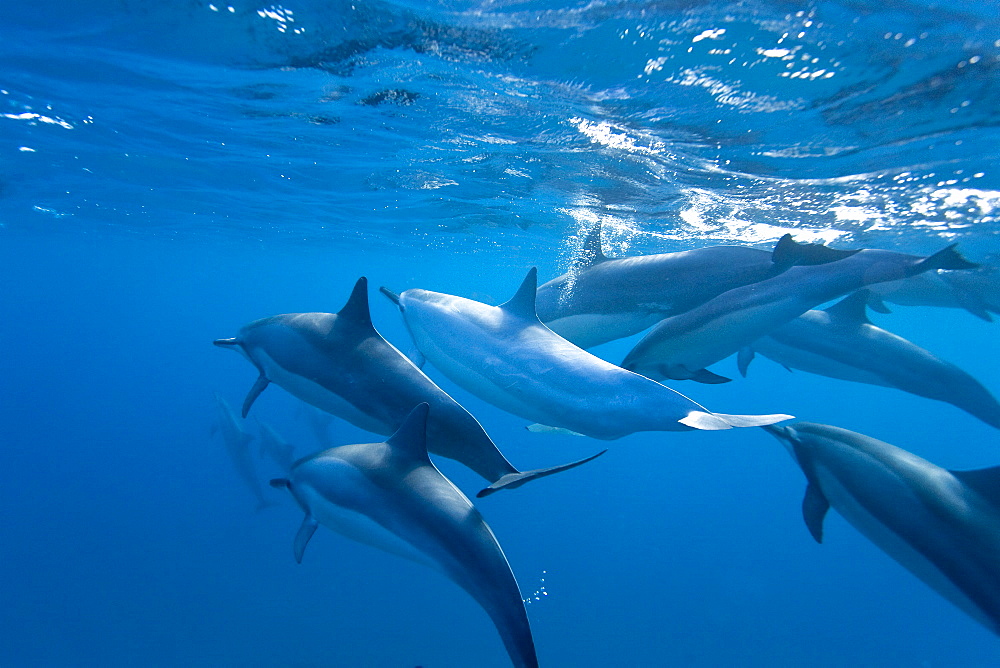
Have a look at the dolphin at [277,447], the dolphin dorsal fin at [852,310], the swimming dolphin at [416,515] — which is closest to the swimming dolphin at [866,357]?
the dolphin dorsal fin at [852,310]

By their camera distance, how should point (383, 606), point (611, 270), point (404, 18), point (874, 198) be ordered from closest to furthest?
point (611, 270) < point (404, 18) < point (874, 198) < point (383, 606)

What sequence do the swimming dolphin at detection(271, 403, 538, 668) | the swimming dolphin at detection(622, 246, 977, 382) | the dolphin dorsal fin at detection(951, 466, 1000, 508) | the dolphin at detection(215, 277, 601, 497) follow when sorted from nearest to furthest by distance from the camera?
the swimming dolphin at detection(271, 403, 538, 668) < the dolphin dorsal fin at detection(951, 466, 1000, 508) < the dolphin at detection(215, 277, 601, 497) < the swimming dolphin at detection(622, 246, 977, 382)

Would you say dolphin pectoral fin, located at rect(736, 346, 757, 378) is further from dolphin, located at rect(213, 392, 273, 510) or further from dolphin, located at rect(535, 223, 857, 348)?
dolphin, located at rect(213, 392, 273, 510)

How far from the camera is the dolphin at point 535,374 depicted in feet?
9.71

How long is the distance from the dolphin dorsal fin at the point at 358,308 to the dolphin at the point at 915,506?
3321mm

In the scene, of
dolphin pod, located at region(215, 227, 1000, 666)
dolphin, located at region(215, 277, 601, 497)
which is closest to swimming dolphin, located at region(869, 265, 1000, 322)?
dolphin pod, located at region(215, 227, 1000, 666)

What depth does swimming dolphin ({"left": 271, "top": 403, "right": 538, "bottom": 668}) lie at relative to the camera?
2676 millimetres

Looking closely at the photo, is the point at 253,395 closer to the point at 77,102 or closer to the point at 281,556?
the point at 77,102

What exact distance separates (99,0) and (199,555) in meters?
16.5

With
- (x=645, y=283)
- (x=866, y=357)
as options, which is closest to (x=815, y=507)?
(x=645, y=283)

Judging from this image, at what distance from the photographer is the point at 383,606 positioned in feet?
46.6

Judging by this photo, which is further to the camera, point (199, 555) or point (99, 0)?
point (199, 555)

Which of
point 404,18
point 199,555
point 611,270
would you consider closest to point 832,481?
point 611,270

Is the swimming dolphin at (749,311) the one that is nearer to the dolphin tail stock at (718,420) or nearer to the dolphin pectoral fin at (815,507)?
the dolphin pectoral fin at (815,507)
